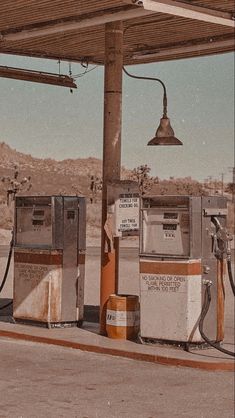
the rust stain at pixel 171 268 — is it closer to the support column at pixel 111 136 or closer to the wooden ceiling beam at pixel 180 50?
the support column at pixel 111 136

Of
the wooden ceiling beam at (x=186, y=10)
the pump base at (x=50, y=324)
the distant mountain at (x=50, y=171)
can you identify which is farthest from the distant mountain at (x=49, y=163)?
the wooden ceiling beam at (x=186, y=10)

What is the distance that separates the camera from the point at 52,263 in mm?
13273

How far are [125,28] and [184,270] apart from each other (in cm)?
415

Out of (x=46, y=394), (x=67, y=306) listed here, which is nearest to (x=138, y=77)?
(x=67, y=306)

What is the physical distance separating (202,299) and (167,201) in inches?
48.7

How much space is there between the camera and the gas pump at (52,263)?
43.7ft

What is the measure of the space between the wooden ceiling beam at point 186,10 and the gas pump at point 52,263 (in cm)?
308

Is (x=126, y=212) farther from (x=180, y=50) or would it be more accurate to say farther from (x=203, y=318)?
(x=180, y=50)

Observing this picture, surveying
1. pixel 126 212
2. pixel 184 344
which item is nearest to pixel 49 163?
pixel 126 212

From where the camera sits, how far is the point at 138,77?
1433 centimetres

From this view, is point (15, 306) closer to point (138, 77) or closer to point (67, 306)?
point (67, 306)

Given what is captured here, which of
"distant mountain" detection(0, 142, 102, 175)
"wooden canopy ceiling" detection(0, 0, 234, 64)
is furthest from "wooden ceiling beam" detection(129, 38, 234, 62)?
Result: "distant mountain" detection(0, 142, 102, 175)

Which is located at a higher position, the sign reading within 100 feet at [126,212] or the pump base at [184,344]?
the sign reading within 100 feet at [126,212]

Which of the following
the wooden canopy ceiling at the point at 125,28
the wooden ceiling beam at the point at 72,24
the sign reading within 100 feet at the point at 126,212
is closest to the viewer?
Result: the wooden canopy ceiling at the point at 125,28
